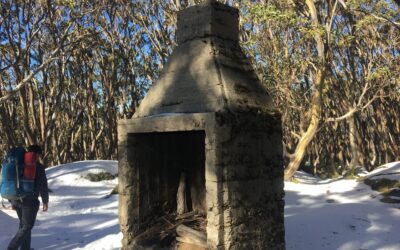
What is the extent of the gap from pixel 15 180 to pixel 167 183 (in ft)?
7.49

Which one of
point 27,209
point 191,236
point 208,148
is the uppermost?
point 208,148

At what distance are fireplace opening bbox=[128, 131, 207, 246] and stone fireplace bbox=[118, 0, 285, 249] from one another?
0.05 feet

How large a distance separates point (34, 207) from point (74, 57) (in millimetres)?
15428

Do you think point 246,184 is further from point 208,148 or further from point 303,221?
point 303,221

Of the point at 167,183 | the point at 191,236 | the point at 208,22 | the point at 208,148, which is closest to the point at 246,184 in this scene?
the point at 208,148

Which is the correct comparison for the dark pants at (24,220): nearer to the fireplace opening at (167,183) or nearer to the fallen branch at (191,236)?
the fireplace opening at (167,183)

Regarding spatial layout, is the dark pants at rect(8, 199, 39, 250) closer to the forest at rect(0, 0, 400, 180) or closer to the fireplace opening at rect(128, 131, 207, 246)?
the fireplace opening at rect(128, 131, 207, 246)

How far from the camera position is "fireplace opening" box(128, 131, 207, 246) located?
5379 millimetres

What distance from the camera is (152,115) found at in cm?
507

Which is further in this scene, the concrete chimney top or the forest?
the forest

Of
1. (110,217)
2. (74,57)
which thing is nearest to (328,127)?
(74,57)

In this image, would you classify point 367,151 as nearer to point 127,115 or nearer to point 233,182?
point 127,115

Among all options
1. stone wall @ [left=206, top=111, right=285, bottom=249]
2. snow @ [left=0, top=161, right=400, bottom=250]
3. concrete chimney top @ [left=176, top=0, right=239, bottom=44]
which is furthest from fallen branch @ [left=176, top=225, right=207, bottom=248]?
concrete chimney top @ [left=176, top=0, right=239, bottom=44]

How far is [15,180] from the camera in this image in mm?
5492
